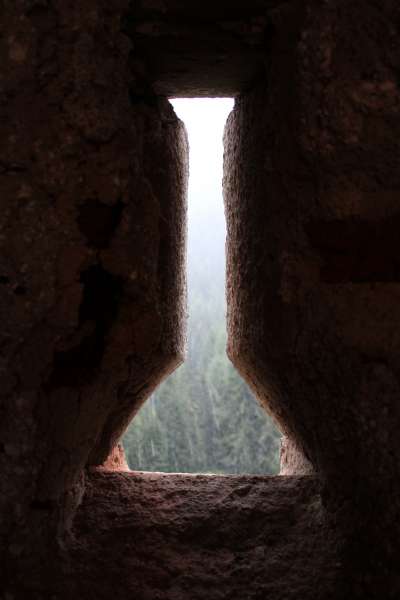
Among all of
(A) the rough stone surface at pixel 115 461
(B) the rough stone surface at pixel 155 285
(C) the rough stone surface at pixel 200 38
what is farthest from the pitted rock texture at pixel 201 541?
(C) the rough stone surface at pixel 200 38

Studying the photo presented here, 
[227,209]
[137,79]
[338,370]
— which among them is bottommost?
[338,370]

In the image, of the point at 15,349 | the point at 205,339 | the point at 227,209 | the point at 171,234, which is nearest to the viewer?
the point at 15,349

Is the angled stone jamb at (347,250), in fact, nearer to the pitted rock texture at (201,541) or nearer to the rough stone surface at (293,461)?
the pitted rock texture at (201,541)

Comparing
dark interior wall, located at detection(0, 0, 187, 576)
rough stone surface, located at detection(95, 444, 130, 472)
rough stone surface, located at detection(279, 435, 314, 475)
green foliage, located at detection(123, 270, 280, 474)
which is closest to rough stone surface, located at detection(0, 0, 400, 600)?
dark interior wall, located at detection(0, 0, 187, 576)

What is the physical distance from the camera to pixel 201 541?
1252mm

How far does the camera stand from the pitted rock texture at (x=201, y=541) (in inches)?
45.4

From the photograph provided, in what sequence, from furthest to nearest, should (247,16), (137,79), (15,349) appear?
(137,79), (247,16), (15,349)

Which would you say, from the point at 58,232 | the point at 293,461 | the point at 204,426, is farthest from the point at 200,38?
the point at 204,426

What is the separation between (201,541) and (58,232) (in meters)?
0.66

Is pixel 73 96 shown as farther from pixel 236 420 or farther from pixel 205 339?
pixel 205 339

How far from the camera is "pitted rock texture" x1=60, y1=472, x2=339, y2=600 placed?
3.78ft

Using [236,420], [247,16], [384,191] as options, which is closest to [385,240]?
[384,191]

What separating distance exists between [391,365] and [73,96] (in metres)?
0.72

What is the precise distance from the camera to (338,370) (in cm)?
114
